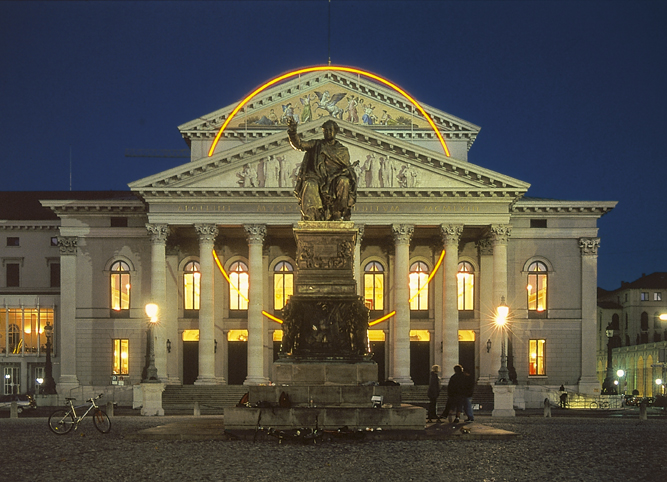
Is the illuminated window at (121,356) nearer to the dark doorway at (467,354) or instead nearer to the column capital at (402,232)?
the column capital at (402,232)

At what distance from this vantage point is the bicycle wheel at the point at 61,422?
86.9 feet

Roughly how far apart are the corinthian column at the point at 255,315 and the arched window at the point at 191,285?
244 inches

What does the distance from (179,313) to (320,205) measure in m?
44.3

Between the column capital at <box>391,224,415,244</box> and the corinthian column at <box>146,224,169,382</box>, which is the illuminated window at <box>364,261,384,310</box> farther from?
the corinthian column at <box>146,224,169,382</box>

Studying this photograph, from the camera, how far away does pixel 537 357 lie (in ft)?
214

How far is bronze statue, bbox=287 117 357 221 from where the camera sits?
21875 millimetres

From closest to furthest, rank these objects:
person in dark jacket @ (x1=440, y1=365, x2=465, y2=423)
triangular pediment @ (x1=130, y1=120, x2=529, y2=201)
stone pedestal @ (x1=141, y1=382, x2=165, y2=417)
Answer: person in dark jacket @ (x1=440, y1=365, x2=465, y2=423)
stone pedestal @ (x1=141, y1=382, x2=165, y2=417)
triangular pediment @ (x1=130, y1=120, x2=529, y2=201)

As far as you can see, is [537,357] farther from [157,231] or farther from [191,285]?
[157,231]

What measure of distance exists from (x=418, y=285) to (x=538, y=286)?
804 centimetres

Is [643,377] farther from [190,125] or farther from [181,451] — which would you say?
[181,451]

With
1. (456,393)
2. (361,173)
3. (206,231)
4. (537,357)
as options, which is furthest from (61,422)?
(537,357)

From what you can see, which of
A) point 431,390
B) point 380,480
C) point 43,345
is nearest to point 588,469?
point 380,480

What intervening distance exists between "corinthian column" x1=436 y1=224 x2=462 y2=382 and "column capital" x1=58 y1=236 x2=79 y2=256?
24145 millimetres

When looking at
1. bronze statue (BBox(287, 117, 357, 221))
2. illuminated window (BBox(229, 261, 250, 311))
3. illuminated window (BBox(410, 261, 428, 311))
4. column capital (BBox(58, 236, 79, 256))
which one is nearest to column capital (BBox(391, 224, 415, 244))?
illuminated window (BBox(410, 261, 428, 311))
